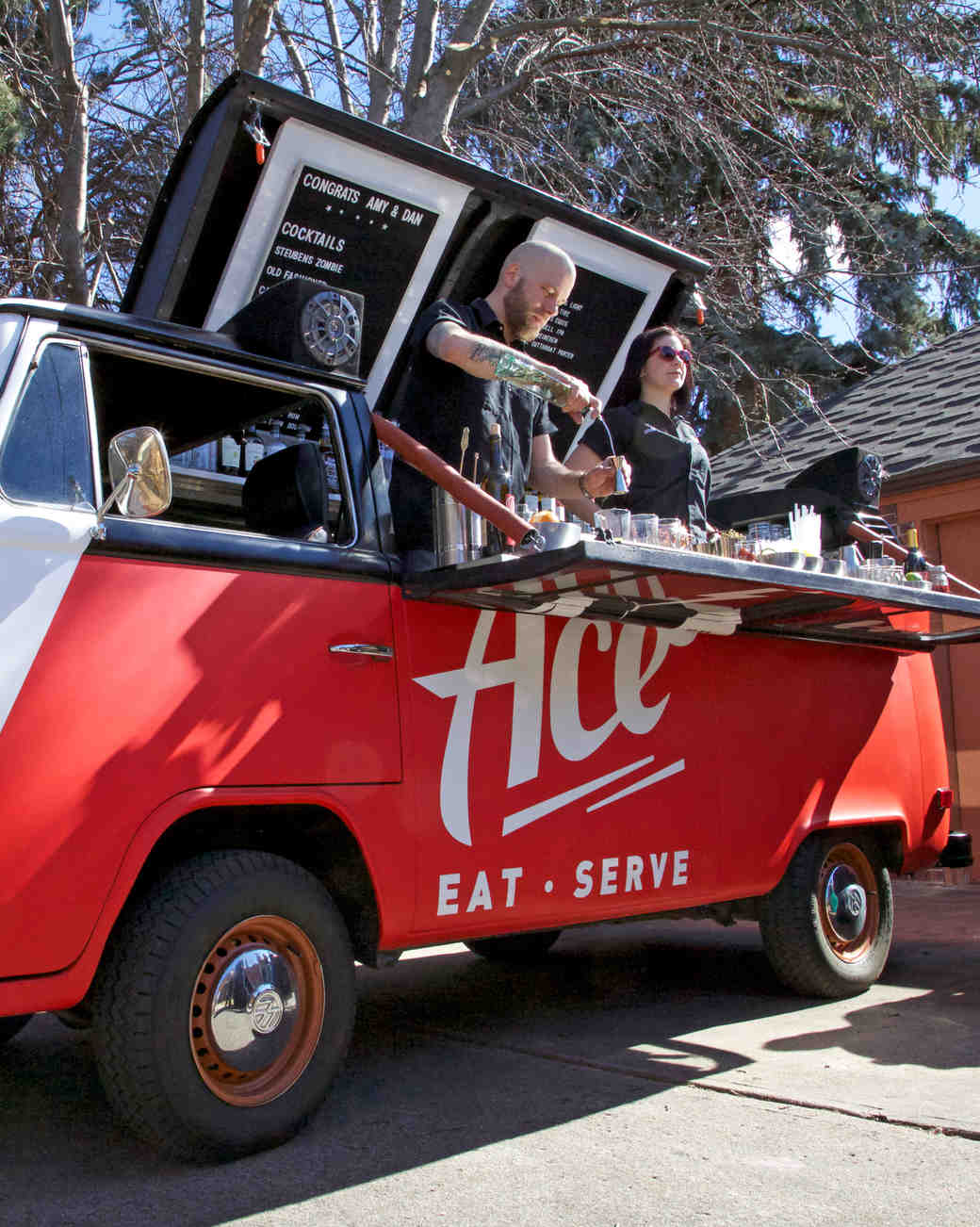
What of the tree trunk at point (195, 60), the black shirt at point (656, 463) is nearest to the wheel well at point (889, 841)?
the black shirt at point (656, 463)

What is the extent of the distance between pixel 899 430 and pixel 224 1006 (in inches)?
322

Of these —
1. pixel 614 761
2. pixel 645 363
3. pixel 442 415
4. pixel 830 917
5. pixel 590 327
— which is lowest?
pixel 830 917

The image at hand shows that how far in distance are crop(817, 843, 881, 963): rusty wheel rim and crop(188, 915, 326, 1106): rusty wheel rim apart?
264 centimetres

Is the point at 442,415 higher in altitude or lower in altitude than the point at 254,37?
lower

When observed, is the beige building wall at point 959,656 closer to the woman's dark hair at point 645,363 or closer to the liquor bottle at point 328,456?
the woman's dark hair at point 645,363

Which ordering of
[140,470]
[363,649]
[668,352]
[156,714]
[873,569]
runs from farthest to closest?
1. [668,352]
2. [873,569]
3. [363,649]
4. [156,714]
5. [140,470]

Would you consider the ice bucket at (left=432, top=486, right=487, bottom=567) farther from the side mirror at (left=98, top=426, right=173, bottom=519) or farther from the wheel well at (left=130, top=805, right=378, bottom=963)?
the side mirror at (left=98, top=426, right=173, bottom=519)

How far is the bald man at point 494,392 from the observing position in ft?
12.8

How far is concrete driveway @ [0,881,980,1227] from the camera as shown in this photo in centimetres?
303

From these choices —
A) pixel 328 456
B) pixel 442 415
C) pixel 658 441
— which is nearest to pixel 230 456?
pixel 328 456

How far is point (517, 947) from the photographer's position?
646cm

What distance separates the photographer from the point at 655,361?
5.36 m

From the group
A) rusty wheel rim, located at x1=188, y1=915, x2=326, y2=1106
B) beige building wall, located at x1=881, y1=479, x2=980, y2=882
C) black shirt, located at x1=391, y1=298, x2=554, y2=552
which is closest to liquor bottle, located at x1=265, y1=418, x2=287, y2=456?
black shirt, located at x1=391, y1=298, x2=554, y2=552

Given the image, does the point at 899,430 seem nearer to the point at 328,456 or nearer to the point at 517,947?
the point at 517,947
